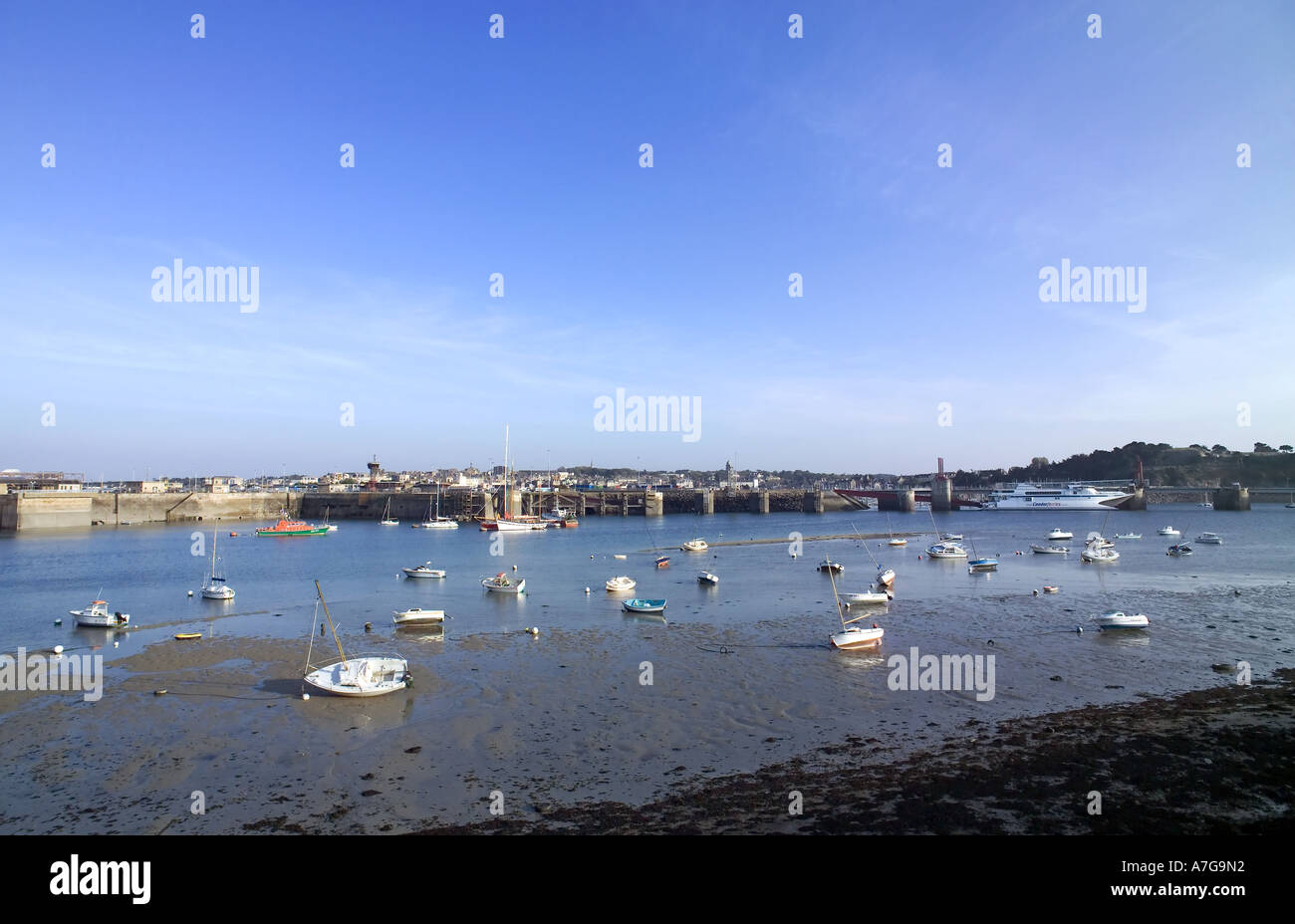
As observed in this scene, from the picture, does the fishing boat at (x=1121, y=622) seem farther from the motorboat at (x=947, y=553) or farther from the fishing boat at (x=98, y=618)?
the fishing boat at (x=98, y=618)

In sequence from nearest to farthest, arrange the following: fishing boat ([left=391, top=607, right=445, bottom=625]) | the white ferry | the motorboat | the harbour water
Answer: the harbour water < fishing boat ([left=391, top=607, right=445, bottom=625]) < the motorboat < the white ferry

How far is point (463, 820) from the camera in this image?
1207cm

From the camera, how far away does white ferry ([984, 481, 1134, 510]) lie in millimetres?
125125

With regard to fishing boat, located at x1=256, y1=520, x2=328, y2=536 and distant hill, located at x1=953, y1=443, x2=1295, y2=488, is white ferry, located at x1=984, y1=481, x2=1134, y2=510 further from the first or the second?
fishing boat, located at x1=256, y1=520, x2=328, y2=536

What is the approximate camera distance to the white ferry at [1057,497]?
411ft

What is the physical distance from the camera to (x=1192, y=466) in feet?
573

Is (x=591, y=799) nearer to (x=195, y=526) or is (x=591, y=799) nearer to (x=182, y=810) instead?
(x=182, y=810)

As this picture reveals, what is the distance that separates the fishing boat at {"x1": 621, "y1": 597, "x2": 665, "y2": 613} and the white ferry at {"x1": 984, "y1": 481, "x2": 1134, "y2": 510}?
11752 centimetres

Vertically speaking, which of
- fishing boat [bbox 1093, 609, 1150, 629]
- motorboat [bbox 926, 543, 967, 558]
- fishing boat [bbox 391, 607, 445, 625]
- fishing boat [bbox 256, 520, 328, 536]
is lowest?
fishing boat [bbox 256, 520, 328, 536]

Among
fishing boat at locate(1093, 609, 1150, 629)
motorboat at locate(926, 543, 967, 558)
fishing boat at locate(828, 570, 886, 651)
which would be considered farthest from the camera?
motorboat at locate(926, 543, 967, 558)

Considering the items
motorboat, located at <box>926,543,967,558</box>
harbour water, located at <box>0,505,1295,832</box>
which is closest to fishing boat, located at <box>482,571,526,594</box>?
harbour water, located at <box>0,505,1295,832</box>

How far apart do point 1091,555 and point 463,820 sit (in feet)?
176
